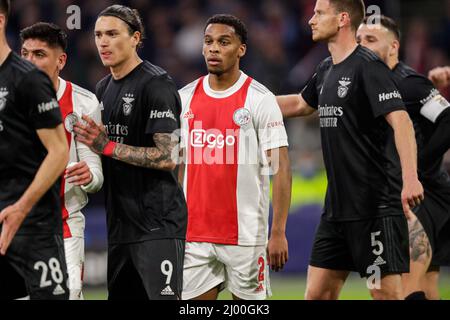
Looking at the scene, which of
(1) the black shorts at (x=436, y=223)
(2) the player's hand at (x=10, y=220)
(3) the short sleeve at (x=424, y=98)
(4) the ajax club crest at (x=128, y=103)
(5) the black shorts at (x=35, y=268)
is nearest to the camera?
(2) the player's hand at (x=10, y=220)

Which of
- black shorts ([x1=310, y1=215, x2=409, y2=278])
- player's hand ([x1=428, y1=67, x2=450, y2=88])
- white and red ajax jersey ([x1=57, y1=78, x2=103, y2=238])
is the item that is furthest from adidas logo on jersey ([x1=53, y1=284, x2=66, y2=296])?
player's hand ([x1=428, y1=67, x2=450, y2=88])

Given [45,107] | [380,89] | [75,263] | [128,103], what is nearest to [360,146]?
[380,89]

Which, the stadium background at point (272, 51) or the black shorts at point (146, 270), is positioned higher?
the stadium background at point (272, 51)

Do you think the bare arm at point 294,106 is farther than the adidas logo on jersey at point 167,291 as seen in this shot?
Yes

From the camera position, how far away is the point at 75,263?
6.48 m

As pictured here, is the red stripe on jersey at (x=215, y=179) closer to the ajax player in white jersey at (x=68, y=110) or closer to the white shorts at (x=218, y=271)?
the white shorts at (x=218, y=271)

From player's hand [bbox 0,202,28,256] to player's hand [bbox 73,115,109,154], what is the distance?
4.07 feet

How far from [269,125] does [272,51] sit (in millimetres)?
8179

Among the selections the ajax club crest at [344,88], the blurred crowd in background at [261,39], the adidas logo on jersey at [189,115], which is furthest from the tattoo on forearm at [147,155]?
the blurred crowd in background at [261,39]

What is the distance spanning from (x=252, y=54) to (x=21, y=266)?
32.7 feet

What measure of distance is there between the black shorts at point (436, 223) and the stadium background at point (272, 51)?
3.96 metres

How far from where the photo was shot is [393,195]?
6.67m

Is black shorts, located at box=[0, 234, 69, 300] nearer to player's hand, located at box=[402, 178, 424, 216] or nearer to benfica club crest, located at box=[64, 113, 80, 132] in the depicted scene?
benfica club crest, located at box=[64, 113, 80, 132]

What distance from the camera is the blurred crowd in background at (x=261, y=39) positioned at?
548 inches
